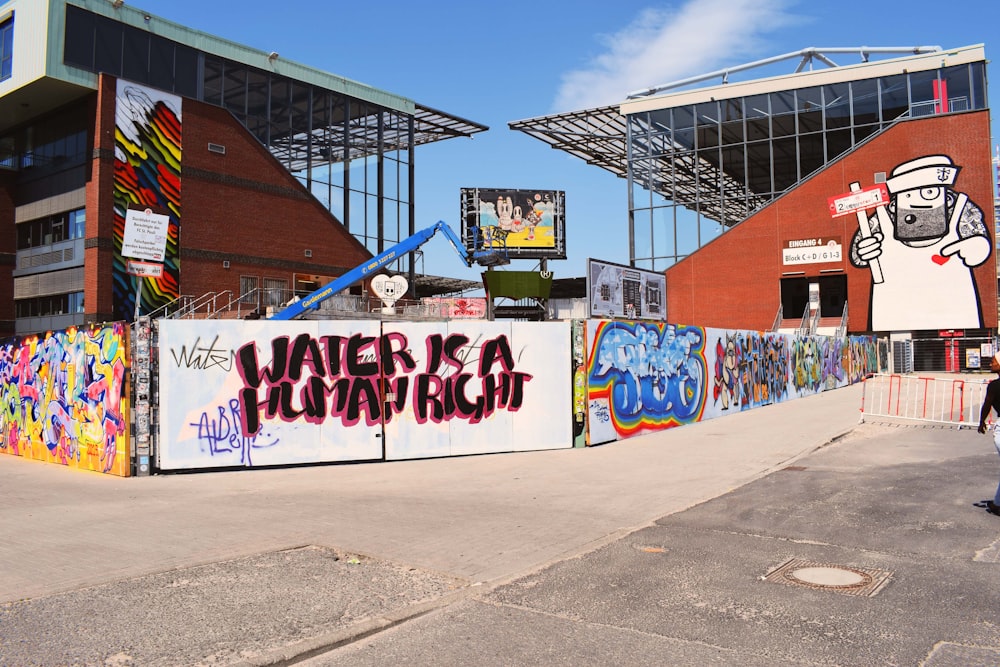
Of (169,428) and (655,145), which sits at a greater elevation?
(655,145)

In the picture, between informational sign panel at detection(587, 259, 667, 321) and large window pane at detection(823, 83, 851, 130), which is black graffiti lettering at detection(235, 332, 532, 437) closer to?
informational sign panel at detection(587, 259, 667, 321)

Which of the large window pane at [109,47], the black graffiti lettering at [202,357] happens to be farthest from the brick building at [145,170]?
the black graffiti lettering at [202,357]

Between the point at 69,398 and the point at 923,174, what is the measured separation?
44117 mm

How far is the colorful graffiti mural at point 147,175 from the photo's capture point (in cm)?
3447

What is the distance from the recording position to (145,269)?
35281 mm

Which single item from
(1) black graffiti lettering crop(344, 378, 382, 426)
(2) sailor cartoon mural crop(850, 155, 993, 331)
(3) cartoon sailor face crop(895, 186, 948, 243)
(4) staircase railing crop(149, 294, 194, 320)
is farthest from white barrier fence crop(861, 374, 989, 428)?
(4) staircase railing crop(149, 294, 194, 320)

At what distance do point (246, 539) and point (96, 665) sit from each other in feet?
10.7

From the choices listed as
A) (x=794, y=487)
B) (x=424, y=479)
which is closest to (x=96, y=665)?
(x=424, y=479)

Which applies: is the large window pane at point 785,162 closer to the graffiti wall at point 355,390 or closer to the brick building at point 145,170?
the brick building at point 145,170

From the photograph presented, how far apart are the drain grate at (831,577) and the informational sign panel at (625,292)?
111ft

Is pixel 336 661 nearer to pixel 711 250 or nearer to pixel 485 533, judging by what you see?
pixel 485 533

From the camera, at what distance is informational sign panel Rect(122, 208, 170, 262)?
35031 mm

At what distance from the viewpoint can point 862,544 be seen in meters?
7.21

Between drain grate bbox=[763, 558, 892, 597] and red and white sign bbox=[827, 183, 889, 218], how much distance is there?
43.1m
